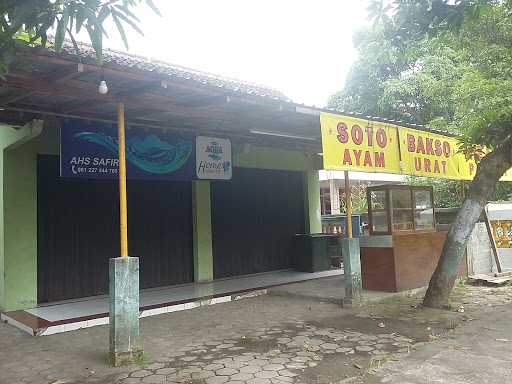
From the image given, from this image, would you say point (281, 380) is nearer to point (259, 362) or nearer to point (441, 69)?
point (259, 362)

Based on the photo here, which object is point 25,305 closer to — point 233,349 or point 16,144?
point 16,144

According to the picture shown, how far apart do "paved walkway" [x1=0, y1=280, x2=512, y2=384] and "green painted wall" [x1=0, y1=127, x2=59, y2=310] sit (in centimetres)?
73

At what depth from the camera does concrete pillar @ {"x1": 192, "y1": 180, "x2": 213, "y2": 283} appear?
9727 mm

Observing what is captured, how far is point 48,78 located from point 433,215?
297 inches

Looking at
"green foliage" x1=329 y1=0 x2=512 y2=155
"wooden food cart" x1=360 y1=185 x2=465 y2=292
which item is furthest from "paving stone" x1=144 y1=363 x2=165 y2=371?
"wooden food cart" x1=360 y1=185 x2=465 y2=292

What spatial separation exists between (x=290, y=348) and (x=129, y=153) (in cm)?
414

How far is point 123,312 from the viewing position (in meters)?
5.03

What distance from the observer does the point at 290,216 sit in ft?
39.0

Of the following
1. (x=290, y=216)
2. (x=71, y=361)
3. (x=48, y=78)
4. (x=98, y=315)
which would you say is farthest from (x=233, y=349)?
(x=290, y=216)

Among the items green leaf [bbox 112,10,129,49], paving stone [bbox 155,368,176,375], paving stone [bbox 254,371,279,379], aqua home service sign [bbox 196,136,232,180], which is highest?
aqua home service sign [bbox 196,136,232,180]

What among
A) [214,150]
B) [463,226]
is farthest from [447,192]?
[214,150]

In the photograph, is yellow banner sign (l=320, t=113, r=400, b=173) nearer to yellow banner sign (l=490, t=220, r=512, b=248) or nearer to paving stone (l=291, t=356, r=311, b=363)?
paving stone (l=291, t=356, r=311, b=363)

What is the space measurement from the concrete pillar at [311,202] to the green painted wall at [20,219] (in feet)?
21.3

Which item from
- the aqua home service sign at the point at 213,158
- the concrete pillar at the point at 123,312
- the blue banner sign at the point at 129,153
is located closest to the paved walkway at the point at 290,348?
the concrete pillar at the point at 123,312
